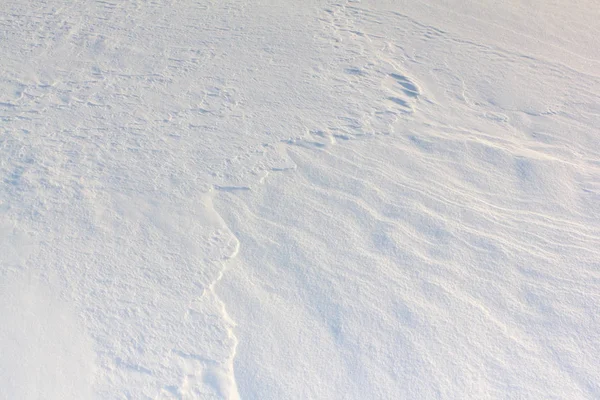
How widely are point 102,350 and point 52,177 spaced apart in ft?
3.00

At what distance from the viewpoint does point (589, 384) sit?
1.81 meters

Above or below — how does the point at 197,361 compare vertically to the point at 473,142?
below

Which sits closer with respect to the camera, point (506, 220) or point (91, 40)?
point (506, 220)

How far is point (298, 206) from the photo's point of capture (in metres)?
2.37

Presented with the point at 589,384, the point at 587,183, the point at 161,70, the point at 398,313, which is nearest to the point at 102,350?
the point at 398,313

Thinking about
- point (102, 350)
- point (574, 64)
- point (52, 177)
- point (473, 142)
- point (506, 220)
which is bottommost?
point (102, 350)

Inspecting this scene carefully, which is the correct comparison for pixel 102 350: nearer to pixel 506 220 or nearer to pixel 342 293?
pixel 342 293

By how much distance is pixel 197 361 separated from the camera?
6.02 feet

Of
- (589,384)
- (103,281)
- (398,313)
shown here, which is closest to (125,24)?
(103,281)

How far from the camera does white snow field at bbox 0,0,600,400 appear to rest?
1.84 m

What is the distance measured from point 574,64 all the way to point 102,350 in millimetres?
2873

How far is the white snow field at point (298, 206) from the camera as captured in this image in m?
1.84

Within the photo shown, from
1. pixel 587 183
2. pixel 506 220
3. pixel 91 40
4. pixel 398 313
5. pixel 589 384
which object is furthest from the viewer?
pixel 91 40

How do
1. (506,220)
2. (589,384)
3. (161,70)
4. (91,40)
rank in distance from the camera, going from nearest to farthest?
(589,384), (506,220), (161,70), (91,40)
